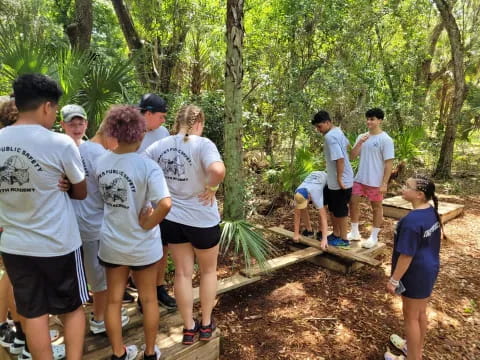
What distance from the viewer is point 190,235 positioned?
98.6 inches

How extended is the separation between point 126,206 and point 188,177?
542mm

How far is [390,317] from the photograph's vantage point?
3.63m

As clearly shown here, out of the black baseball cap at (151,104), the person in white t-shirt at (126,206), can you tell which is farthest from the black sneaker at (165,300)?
the black baseball cap at (151,104)

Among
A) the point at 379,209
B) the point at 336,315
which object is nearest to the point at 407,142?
the point at 379,209

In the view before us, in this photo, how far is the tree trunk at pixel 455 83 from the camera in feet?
30.5

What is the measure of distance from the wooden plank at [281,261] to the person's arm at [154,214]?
2.08 meters

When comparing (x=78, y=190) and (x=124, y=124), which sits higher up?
(x=124, y=124)

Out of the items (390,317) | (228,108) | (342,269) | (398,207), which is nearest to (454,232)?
(398,207)

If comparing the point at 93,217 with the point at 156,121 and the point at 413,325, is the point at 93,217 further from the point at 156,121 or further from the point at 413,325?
the point at 413,325

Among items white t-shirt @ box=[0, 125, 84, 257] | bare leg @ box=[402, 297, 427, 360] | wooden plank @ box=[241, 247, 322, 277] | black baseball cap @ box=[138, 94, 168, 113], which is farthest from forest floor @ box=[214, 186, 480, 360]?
black baseball cap @ box=[138, 94, 168, 113]

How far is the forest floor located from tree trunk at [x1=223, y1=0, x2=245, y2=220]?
2.94ft

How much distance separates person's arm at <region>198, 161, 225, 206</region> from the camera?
2.35 metres

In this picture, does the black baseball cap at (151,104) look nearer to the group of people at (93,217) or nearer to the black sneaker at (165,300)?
the group of people at (93,217)

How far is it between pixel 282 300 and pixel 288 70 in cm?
439
